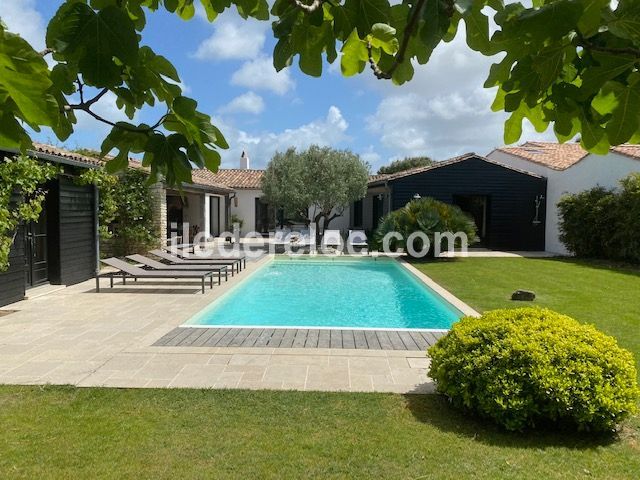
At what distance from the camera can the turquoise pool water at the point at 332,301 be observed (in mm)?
10562

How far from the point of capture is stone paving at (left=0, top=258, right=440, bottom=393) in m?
5.69

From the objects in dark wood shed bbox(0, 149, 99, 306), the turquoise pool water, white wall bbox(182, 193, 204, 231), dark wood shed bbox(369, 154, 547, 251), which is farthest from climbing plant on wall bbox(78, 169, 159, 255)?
dark wood shed bbox(369, 154, 547, 251)

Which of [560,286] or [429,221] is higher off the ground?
[429,221]

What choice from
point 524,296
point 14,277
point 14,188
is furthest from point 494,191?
point 14,277

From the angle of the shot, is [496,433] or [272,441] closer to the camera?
[272,441]

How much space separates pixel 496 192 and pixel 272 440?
78.2ft

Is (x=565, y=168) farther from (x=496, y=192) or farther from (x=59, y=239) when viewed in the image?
(x=59, y=239)

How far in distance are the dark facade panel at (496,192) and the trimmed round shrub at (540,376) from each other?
66.7ft

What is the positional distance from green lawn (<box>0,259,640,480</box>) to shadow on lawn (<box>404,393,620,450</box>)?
1cm

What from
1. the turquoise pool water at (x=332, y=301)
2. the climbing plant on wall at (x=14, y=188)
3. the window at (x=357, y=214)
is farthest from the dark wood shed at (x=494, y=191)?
the climbing plant on wall at (x=14, y=188)

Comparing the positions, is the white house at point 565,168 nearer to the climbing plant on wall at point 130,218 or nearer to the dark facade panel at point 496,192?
the dark facade panel at point 496,192

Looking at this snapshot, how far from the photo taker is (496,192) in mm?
25453

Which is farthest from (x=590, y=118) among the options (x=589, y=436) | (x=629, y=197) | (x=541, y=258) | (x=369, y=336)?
(x=541, y=258)

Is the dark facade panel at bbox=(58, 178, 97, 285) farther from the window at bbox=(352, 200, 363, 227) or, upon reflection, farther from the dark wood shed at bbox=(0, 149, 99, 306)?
the window at bbox=(352, 200, 363, 227)
